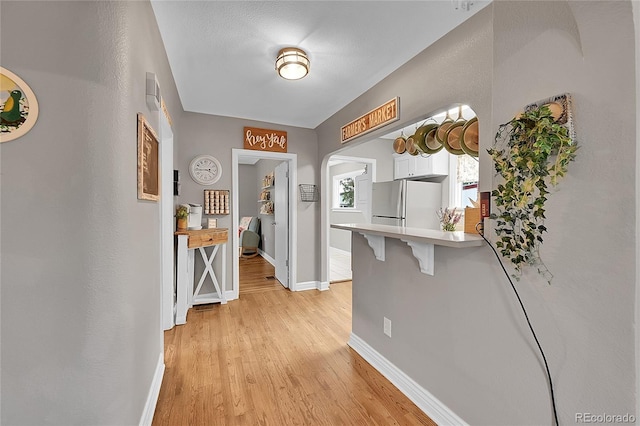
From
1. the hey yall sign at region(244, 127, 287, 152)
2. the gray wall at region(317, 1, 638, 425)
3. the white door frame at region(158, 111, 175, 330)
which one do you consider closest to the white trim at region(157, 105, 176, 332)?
the white door frame at region(158, 111, 175, 330)

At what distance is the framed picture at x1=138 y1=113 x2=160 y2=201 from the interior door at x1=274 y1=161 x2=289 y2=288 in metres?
2.48

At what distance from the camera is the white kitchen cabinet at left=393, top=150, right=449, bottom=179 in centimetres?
438

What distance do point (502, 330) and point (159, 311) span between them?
2.19 metres

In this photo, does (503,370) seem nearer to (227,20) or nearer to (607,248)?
(607,248)

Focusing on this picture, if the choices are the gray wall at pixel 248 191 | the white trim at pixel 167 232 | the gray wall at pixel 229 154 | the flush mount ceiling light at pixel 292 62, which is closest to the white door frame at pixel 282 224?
the gray wall at pixel 229 154

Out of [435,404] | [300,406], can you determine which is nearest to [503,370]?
[435,404]

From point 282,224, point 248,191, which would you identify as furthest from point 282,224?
point 248,191

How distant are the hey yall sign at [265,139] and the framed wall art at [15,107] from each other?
283 cm

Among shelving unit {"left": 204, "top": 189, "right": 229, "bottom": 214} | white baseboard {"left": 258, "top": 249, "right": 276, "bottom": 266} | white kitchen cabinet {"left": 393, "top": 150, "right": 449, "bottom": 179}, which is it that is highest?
white kitchen cabinet {"left": 393, "top": 150, "right": 449, "bottom": 179}

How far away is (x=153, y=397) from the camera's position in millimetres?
1709

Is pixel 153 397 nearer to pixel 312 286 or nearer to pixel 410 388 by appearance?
pixel 410 388

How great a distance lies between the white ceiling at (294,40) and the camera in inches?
67.3

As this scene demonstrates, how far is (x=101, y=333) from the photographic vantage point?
1.10 metres

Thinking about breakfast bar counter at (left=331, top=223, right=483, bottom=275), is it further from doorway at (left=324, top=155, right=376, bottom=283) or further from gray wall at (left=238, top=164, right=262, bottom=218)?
gray wall at (left=238, top=164, right=262, bottom=218)
